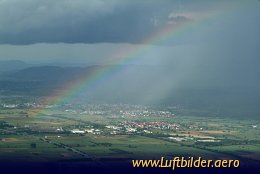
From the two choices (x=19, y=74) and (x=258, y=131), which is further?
(x=19, y=74)

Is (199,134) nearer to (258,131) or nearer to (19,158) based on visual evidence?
(258,131)

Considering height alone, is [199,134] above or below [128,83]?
below

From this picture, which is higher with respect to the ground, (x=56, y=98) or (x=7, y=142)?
(x=56, y=98)

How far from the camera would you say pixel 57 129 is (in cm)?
5534

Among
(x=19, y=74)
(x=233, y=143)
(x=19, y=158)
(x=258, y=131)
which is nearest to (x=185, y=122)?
(x=258, y=131)

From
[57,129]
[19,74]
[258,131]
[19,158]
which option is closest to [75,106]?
[57,129]

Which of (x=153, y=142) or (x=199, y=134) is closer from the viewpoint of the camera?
(x=153, y=142)

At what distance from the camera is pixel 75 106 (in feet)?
284

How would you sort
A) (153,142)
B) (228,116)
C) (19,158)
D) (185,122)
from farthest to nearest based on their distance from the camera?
(228,116)
(185,122)
(153,142)
(19,158)

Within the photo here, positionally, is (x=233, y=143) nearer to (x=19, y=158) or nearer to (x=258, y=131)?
(x=258, y=131)

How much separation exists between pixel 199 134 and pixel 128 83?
87326 millimetres

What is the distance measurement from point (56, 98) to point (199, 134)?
142 feet

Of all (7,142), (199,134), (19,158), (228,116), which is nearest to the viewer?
(19,158)

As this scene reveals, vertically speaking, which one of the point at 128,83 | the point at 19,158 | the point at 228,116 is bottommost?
the point at 19,158
